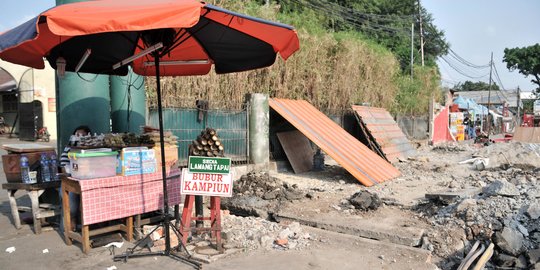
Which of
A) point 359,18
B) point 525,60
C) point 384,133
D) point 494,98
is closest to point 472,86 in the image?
point 494,98

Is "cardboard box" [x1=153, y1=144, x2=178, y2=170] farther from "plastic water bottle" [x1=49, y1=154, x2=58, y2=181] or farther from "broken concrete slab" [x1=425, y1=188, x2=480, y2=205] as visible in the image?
"broken concrete slab" [x1=425, y1=188, x2=480, y2=205]

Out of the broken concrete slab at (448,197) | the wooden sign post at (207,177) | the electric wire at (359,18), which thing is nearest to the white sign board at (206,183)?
the wooden sign post at (207,177)

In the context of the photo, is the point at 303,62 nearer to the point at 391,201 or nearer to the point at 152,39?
the point at 391,201

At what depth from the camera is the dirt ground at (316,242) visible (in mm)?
4402

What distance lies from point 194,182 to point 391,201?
4396mm

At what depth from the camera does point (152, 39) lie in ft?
14.8

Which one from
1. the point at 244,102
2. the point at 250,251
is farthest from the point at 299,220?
the point at 244,102

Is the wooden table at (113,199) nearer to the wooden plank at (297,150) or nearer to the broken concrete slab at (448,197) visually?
the broken concrete slab at (448,197)

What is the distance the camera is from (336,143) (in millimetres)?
10141

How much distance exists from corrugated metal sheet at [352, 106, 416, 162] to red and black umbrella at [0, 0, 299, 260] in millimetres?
7929

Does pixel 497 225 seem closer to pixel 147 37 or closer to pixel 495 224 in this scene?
pixel 495 224

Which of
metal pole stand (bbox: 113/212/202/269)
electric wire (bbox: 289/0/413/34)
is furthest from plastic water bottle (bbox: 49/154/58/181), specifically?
electric wire (bbox: 289/0/413/34)

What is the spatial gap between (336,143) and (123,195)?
6.40 meters

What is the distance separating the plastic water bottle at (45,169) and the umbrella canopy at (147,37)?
1.25 meters
